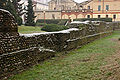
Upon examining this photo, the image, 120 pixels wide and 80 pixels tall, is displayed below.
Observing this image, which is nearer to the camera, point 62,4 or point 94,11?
point 94,11

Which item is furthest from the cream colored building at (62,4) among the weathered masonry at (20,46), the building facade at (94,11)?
the weathered masonry at (20,46)

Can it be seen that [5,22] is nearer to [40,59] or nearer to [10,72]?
[10,72]

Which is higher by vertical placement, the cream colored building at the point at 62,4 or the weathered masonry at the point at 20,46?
the cream colored building at the point at 62,4

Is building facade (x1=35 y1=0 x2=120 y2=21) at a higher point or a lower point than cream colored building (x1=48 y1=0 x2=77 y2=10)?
lower

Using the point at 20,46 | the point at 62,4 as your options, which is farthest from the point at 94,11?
the point at 20,46

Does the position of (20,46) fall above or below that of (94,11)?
below

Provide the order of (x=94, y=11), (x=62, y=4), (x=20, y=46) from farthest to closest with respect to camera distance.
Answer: (x=62, y=4), (x=94, y=11), (x=20, y=46)

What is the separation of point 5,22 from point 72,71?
3041 mm

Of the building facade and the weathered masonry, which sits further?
the building facade

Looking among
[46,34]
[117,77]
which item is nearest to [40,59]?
[46,34]

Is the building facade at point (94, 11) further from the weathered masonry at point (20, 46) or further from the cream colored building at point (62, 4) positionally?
the weathered masonry at point (20, 46)

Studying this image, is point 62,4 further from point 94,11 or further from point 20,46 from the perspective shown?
point 20,46

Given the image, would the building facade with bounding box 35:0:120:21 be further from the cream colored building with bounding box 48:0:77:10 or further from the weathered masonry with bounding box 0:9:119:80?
the weathered masonry with bounding box 0:9:119:80

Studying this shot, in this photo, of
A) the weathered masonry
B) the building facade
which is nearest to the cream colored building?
the building facade
